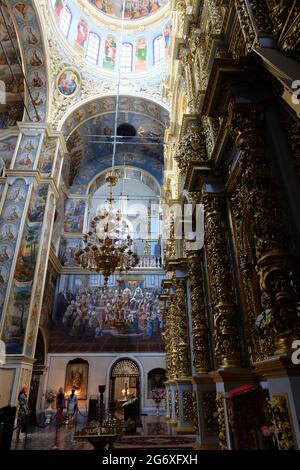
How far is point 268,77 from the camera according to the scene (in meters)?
3.28

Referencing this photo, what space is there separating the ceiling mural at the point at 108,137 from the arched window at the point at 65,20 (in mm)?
3645

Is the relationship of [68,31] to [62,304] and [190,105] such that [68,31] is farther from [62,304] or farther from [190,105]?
[62,304]

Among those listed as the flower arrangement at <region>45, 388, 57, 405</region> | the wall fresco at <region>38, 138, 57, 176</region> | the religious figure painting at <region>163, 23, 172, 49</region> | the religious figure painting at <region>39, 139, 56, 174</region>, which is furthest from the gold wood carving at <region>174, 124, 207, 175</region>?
the flower arrangement at <region>45, 388, 57, 405</region>

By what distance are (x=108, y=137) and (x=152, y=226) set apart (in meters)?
6.70

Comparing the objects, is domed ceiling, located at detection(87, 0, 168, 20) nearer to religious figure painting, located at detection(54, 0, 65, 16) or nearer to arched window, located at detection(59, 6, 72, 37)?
arched window, located at detection(59, 6, 72, 37)

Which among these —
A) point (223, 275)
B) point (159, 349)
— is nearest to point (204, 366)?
point (223, 275)

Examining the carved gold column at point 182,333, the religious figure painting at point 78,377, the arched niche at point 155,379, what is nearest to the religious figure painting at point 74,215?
the religious figure painting at point 78,377

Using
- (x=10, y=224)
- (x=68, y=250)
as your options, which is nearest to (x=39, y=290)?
(x=10, y=224)

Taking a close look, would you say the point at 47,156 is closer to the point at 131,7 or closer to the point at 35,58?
the point at 35,58

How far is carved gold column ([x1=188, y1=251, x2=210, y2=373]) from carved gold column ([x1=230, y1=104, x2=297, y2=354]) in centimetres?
250

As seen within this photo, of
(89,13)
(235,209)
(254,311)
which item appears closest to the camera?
(254,311)

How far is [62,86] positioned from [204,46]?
1142 centimetres

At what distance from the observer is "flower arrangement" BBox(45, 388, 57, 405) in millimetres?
14794

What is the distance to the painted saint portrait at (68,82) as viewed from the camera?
15.3 meters
